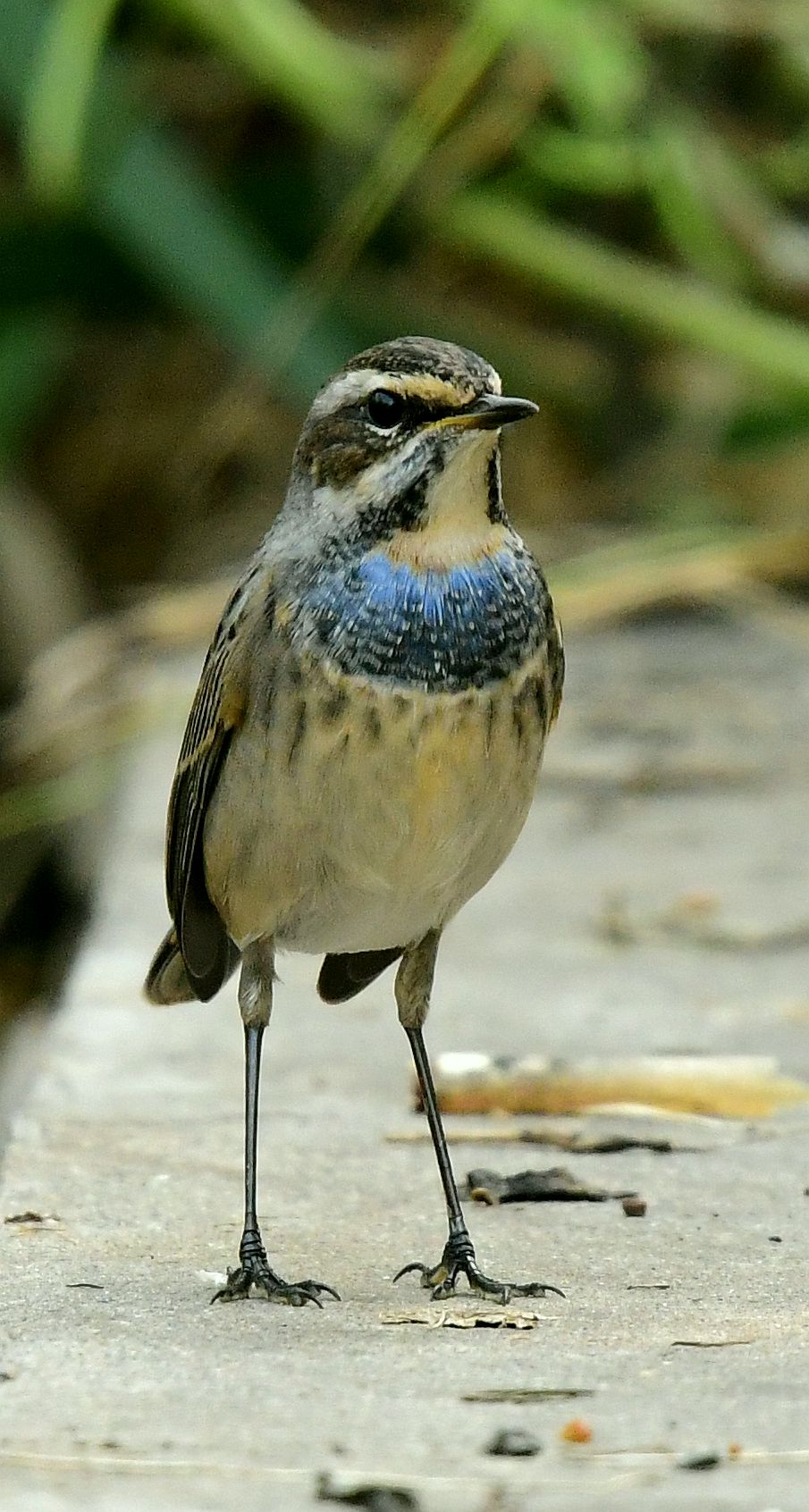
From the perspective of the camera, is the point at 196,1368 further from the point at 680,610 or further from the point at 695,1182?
the point at 680,610

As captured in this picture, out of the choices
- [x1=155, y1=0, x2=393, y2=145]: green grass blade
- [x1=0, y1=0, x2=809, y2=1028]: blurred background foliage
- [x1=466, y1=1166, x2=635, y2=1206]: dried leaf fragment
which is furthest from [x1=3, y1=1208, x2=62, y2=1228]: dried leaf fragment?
[x1=155, y1=0, x2=393, y2=145]: green grass blade

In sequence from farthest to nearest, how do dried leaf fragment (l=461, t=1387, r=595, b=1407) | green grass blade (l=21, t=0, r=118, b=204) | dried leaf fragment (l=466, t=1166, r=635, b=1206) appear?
green grass blade (l=21, t=0, r=118, b=204)
dried leaf fragment (l=466, t=1166, r=635, b=1206)
dried leaf fragment (l=461, t=1387, r=595, b=1407)

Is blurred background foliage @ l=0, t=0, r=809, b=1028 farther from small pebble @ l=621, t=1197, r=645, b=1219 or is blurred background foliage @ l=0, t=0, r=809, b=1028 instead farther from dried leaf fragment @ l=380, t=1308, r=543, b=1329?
dried leaf fragment @ l=380, t=1308, r=543, b=1329

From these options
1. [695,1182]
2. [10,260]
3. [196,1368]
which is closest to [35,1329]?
[196,1368]

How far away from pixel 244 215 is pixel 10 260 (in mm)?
901

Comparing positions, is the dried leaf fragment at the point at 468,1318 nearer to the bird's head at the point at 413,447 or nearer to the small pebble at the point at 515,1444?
the small pebble at the point at 515,1444

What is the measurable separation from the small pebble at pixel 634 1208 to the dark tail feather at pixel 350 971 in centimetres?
70

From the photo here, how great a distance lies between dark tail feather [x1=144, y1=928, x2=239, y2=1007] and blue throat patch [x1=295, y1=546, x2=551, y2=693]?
0.84 meters

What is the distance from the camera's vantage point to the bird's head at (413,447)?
3979 mm

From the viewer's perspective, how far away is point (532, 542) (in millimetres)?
8789

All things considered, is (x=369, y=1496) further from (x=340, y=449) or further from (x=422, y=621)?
(x=340, y=449)

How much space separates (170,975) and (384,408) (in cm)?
123

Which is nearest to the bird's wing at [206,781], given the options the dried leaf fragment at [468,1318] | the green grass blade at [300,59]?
the dried leaf fragment at [468,1318]

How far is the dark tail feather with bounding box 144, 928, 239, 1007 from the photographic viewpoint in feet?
15.2
